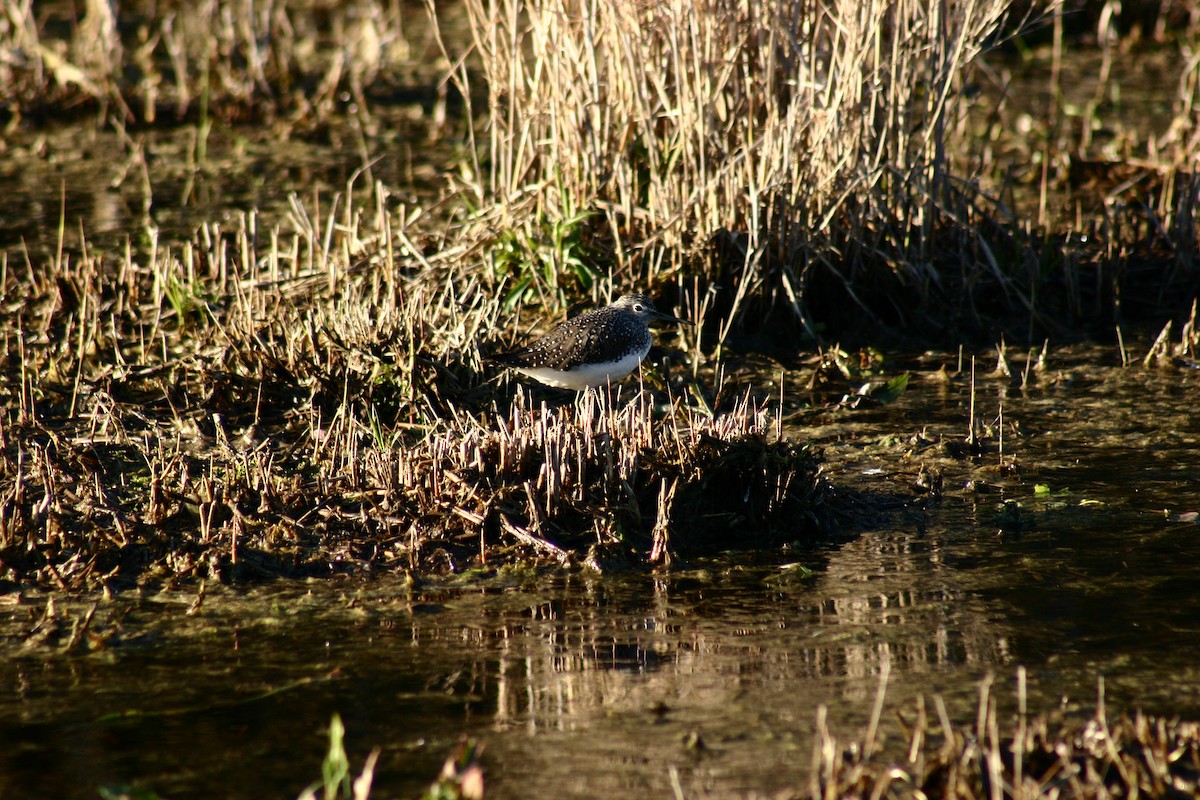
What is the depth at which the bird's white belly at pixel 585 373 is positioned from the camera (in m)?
6.02

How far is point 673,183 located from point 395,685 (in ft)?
11.6

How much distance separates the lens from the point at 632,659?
4410 millimetres

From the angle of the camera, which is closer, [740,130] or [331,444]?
[331,444]

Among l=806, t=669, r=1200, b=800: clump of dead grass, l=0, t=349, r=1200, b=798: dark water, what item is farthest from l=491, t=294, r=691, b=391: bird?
l=806, t=669, r=1200, b=800: clump of dead grass

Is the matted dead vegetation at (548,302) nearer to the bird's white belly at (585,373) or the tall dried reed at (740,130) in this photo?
the tall dried reed at (740,130)

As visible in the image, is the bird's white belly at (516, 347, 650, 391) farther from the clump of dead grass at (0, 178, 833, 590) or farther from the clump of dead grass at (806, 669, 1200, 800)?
the clump of dead grass at (806, 669, 1200, 800)

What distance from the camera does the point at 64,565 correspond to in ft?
16.2

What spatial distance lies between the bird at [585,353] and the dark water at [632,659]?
3.92ft

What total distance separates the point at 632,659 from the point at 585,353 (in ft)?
6.19

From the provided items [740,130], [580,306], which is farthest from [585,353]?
[740,130]

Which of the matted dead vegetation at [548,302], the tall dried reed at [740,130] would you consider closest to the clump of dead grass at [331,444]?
the matted dead vegetation at [548,302]

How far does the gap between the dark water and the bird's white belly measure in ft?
3.84

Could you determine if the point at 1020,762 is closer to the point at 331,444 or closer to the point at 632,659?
the point at 632,659

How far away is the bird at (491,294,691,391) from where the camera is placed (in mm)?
6020
